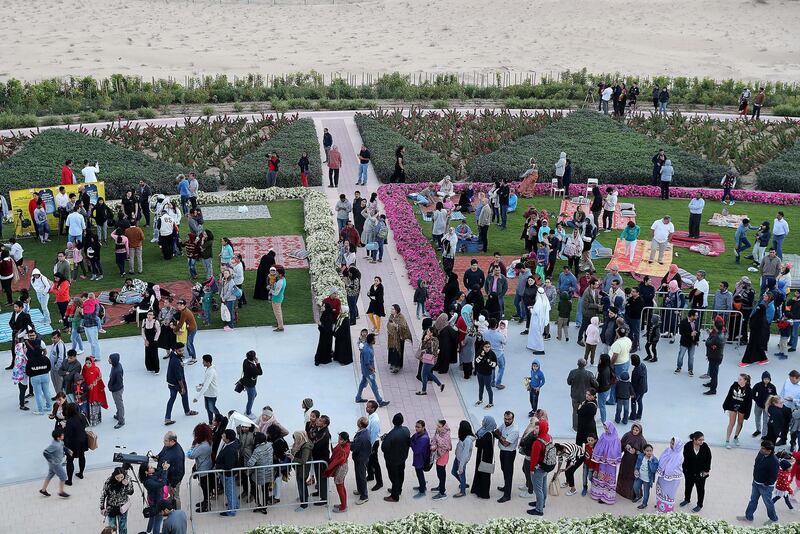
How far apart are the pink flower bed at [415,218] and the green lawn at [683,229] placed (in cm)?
44

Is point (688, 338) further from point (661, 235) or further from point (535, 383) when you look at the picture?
point (661, 235)

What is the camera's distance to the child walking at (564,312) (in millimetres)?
22234

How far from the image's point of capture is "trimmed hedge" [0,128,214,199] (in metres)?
33.6

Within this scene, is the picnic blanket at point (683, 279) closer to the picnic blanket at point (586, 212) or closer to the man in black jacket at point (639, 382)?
the picnic blanket at point (586, 212)

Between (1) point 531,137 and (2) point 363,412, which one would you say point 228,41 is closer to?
(1) point 531,137

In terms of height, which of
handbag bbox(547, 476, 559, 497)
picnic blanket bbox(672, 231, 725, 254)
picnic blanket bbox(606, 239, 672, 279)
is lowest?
handbag bbox(547, 476, 559, 497)

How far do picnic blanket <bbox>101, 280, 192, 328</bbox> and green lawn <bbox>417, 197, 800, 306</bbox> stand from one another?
24.1ft

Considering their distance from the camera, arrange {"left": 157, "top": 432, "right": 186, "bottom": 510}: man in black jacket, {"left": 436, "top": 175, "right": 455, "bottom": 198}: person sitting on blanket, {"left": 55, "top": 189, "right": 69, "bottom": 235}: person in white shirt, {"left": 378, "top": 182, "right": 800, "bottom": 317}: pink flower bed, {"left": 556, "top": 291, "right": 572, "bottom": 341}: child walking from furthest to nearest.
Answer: {"left": 436, "top": 175, "right": 455, "bottom": 198}: person sitting on blanket < {"left": 55, "top": 189, "right": 69, "bottom": 235}: person in white shirt < {"left": 378, "top": 182, "right": 800, "bottom": 317}: pink flower bed < {"left": 556, "top": 291, "right": 572, "bottom": 341}: child walking < {"left": 157, "top": 432, "right": 186, "bottom": 510}: man in black jacket

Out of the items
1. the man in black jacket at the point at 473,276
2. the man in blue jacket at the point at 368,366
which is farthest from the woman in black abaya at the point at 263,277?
the man in blue jacket at the point at 368,366

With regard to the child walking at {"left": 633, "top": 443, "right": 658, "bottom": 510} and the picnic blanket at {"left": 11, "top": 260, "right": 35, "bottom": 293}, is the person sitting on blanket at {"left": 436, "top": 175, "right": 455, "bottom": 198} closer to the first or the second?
the picnic blanket at {"left": 11, "top": 260, "right": 35, "bottom": 293}

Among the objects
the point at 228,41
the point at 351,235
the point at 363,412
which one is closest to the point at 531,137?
the point at 351,235

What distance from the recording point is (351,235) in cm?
2589

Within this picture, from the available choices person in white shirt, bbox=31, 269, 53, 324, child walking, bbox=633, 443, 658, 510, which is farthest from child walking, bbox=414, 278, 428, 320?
child walking, bbox=633, 443, 658, 510

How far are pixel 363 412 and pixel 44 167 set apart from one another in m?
20.1
